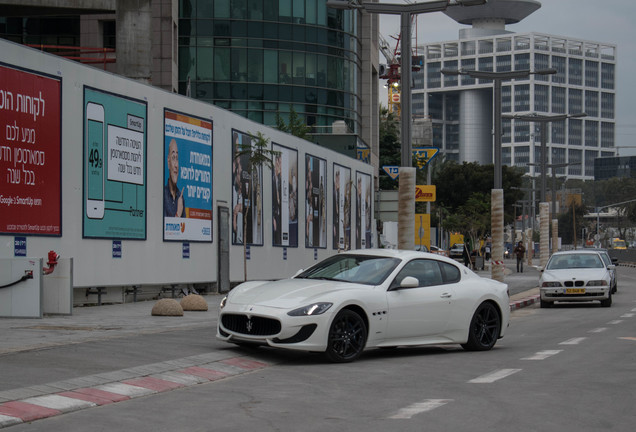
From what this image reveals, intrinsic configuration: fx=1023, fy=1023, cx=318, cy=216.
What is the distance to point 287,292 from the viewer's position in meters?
12.5

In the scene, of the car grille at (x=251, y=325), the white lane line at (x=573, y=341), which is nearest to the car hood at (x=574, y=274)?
the white lane line at (x=573, y=341)

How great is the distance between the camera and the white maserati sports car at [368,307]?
1199 cm

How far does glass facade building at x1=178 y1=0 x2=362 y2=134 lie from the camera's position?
5966 cm

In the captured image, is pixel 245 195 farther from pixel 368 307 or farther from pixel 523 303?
pixel 368 307

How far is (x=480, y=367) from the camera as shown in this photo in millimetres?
12055

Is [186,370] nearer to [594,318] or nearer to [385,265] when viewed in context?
[385,265]

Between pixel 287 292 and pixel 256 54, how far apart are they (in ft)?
160

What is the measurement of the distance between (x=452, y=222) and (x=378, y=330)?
266 feet

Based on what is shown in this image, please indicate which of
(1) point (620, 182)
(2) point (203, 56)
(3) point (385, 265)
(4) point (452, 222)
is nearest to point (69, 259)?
(3) point (385, 265)

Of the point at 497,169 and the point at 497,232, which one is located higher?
the point at 497,169

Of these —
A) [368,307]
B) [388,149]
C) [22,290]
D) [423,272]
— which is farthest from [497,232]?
[388,149]

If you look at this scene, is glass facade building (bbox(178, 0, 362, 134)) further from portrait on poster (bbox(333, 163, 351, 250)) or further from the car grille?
the car grille

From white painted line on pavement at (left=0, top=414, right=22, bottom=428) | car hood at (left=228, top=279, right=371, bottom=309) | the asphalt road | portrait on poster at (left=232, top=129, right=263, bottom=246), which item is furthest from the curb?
white painted line on pavement at (left=0, top=414, right=22, bottom=428)

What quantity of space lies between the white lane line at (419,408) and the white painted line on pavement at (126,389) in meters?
2.60
